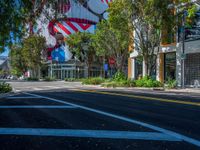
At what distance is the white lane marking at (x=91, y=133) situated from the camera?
23.1 feet

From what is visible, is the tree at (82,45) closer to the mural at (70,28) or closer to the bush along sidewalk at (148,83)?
the mural at (70,28)

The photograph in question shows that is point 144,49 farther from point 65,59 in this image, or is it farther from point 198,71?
point 65,59

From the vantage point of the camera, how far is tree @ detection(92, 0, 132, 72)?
31.9m

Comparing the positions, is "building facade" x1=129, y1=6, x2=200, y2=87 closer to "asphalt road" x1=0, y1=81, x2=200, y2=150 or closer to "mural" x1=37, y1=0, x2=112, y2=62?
"asphalt road" x1=0, y1=81, x2=200, y2=150

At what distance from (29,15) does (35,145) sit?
6.69 meters

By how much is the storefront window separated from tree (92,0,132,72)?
184 inches

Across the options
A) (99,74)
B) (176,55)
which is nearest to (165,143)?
(176,55)

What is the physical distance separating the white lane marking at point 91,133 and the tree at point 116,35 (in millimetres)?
24689

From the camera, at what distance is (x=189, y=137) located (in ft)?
23.1

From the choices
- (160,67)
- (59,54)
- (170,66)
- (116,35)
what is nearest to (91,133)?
(170,66)

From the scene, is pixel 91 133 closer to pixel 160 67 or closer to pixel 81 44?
pixel 160 67

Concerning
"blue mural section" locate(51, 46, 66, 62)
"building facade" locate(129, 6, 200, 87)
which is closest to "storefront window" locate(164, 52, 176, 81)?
"building facade" locate(129, 6, 200, 87)

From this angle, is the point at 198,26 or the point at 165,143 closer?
the point at 165,143

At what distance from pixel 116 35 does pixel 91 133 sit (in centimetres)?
3249
